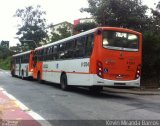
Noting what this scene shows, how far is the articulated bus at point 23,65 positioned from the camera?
36250mm

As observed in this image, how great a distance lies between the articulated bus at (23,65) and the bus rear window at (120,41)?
1758 cm

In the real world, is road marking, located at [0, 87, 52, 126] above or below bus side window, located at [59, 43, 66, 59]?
below

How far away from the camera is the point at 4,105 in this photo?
14.6m

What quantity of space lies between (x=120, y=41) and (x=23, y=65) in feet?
74.4

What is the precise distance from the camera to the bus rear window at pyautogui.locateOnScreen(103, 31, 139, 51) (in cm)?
1861

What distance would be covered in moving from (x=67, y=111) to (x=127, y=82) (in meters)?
6.49

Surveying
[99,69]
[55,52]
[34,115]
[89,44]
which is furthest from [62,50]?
[34,115]

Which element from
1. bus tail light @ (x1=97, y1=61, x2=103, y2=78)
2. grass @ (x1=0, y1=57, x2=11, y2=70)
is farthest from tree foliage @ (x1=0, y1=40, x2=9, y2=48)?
bus tail light @ (x1=97, y1=61, x2=103, y2=78)

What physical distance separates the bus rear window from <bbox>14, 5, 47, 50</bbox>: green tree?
231ft

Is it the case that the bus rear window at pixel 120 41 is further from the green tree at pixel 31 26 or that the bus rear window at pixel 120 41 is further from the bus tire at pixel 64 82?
the green tree at pixel 31 26

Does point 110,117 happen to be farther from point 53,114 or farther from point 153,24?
point 153,24

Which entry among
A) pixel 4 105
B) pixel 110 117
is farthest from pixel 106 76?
pixel 110 117

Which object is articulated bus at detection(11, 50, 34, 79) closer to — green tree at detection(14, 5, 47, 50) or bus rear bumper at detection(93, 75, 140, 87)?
bus rear bumper at detection(93, 75, 140, 87)

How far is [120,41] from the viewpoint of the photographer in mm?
18875
